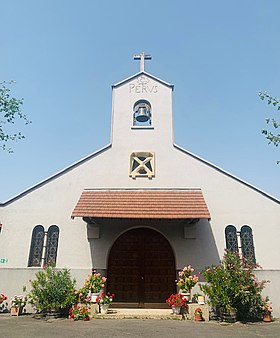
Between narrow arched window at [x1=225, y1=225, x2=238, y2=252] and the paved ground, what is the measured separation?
107 inches

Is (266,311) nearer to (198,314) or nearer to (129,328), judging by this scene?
(198,314)

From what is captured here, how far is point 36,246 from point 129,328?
550cm

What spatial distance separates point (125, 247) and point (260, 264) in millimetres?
5124

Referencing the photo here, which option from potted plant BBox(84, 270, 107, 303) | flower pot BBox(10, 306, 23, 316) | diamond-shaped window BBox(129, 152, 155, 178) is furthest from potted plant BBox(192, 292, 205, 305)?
flower pot BBox(10, 306, 23, 316)

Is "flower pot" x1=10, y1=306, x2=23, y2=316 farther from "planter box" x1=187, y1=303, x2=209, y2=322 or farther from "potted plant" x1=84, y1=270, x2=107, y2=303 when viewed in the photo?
"planter box" x1=187, y1=303, x2=209, y2=322

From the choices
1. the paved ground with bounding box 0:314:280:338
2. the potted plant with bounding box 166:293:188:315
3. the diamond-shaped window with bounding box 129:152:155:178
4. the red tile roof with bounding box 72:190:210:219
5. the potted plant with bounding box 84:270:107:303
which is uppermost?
the diamond-shaped window with bounding box 129:152:155:178

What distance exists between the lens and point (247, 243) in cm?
1091

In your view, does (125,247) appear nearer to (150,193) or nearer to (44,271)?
(150,193)

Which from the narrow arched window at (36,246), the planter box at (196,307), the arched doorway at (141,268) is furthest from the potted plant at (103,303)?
the narrow arched window at (36,246)

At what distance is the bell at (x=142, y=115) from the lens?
1346 cm

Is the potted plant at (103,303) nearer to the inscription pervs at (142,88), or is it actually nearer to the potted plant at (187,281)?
the potted plant at (187,281)

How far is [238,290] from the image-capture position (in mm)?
8781

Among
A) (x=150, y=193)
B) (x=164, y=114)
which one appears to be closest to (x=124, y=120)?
(x=164, y=114)

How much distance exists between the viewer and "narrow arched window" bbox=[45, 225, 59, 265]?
434 inches
